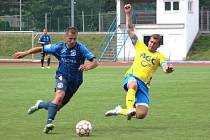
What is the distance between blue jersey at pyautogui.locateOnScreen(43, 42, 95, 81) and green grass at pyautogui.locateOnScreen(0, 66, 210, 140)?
3.17 feet

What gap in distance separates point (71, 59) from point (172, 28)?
44126 millimetres

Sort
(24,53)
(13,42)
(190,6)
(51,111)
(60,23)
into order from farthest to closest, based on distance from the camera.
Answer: (60,23), (13,42), (190,6), (24,53), (51,111)

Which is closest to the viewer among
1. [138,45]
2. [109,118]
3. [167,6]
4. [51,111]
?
[51,111]

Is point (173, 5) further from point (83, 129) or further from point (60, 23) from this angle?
point (83, 129)

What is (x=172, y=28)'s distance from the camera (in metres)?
54.9

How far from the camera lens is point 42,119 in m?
12.9

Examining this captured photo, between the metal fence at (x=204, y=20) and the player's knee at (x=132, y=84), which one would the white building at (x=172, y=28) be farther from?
the player's knee at (x=132, y=84)

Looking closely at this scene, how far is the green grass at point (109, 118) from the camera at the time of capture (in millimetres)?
10695

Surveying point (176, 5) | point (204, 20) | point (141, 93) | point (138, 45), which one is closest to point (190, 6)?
point (176, 5)

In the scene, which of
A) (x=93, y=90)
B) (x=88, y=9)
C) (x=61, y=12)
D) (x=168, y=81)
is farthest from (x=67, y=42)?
(x=88, y=9)

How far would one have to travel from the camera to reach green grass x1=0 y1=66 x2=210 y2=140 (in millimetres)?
10695

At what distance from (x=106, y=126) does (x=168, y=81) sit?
13444mm

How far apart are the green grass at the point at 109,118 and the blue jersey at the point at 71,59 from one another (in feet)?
3.17

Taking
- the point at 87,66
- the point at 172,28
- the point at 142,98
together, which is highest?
the point at 172,28
